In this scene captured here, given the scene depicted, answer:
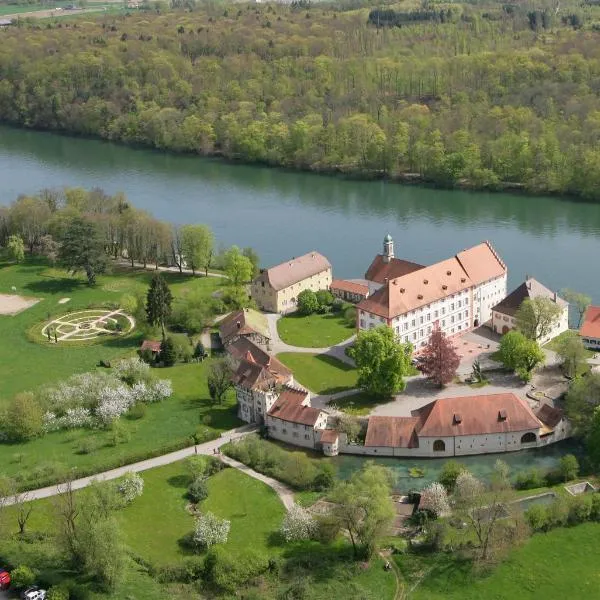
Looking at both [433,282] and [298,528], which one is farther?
[433,282]

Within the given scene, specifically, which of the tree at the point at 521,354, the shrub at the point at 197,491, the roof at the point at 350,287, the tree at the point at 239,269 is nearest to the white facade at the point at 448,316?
the tree at the point at 521,354

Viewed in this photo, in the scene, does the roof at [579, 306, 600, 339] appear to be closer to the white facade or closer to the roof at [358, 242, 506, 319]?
the white facade

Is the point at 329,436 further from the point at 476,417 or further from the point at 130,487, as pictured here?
the point at 130,487

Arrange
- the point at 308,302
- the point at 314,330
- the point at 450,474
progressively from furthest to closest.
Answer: the point at 308,302, the point at 314,330, the point at 450,474

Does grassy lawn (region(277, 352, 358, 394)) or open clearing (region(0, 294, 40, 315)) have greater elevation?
grassy lawn (region(277, 352, 358, 394))

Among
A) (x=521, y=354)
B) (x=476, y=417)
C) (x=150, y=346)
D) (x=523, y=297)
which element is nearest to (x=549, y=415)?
(x=476, y=417)

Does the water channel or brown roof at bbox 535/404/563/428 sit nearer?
brown roof at bbox 535/404/563/428

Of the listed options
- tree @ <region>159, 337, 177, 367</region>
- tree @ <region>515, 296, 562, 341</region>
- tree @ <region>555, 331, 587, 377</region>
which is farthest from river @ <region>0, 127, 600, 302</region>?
tree @ <region>159, 337, 177, 367</region>

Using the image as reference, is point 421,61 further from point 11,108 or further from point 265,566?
point 265,566
